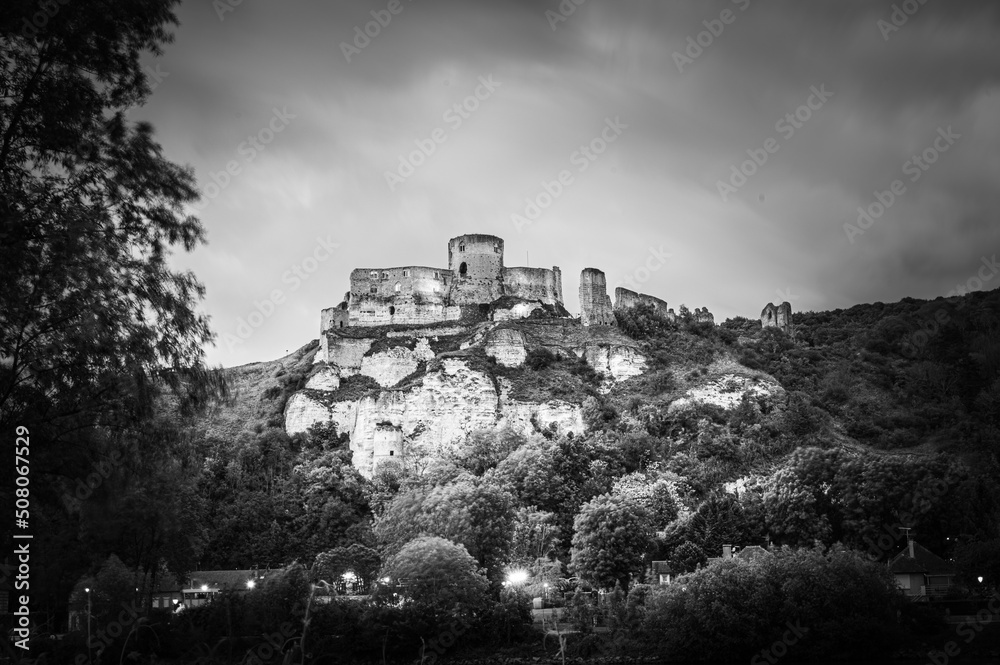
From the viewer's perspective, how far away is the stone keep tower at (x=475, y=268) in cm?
8062

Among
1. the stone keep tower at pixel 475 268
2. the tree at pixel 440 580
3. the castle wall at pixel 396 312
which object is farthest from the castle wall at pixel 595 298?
the tree at pixel 440 580

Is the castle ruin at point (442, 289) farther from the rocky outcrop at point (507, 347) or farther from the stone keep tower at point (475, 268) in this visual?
the rocky outcrop at point (507, 347)

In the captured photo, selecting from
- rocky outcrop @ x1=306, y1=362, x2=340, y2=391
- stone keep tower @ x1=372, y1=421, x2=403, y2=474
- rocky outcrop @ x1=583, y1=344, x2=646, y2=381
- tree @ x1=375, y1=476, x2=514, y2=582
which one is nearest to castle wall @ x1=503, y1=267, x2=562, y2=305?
rocky outcrop @ x1=583, y1=344, x2=646, y2=381

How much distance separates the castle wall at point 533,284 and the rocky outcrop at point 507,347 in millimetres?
9355

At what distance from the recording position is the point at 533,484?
52000mm

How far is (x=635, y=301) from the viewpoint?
278 ft

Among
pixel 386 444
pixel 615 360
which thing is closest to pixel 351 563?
pixel 386 444

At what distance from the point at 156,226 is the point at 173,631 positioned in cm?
2436

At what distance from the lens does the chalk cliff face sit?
64.5 meters

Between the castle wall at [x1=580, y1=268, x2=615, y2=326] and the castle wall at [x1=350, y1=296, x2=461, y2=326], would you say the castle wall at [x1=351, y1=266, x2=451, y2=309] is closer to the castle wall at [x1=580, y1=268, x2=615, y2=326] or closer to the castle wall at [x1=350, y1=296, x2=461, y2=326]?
the castle wall at [x1=350, y1=296, x2=461, y2=326]

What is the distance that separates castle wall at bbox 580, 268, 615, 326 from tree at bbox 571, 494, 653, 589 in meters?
36.4

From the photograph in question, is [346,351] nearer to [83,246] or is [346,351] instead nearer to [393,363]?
[393,363]

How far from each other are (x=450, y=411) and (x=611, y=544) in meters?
25.8

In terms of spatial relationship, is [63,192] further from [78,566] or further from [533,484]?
[533,484]
